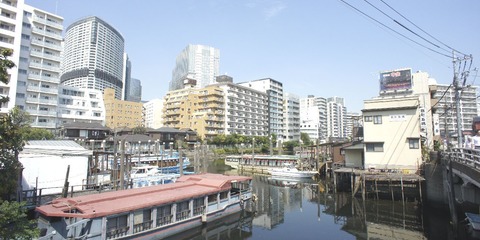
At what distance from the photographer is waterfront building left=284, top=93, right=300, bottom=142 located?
136750mm

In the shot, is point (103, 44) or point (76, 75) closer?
point (76, 75)

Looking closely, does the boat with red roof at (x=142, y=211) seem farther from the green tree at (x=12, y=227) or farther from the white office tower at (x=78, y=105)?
the white office tower at (x=78, y=105)

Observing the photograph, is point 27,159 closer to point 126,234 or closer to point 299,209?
point 126,234

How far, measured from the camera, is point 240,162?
64500 mm

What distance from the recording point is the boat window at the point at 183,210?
20359 mm

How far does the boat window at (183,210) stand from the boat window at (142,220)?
7.86ft

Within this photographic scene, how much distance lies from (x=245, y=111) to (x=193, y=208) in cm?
9378

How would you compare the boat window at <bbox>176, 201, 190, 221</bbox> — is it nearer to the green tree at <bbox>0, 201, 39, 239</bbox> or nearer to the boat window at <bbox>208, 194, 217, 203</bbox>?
the boat window at <bbox>208, 194, 217, 203</bbox>

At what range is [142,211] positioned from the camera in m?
17.9

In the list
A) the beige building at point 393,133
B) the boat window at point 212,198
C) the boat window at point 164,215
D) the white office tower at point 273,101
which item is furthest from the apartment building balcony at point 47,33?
the white office tower at point 273,101

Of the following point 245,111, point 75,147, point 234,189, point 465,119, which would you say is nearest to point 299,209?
point 234,189

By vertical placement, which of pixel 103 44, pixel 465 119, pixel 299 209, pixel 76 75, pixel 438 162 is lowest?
pixel 299 209

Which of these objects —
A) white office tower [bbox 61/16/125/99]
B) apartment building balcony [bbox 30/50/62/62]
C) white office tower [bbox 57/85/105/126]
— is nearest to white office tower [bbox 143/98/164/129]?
white office tower [bbox 61/16/125/99]

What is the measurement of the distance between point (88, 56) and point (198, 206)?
595 ft
